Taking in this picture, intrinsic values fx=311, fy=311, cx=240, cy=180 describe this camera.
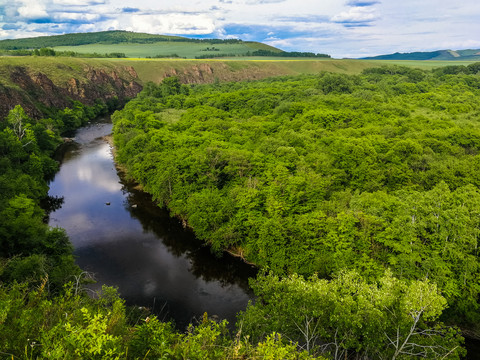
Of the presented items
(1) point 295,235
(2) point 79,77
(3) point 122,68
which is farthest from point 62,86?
(1) point 295,235

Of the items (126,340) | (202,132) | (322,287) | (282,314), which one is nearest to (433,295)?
(322,287)

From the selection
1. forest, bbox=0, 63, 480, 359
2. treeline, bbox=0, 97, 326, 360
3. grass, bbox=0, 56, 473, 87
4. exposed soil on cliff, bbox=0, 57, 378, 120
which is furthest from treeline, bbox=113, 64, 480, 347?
grass, bbox=0, 56, 473, 87

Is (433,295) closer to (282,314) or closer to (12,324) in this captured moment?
(282,314)

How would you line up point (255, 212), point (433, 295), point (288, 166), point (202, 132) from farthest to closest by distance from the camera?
point (202, 132) → point (288, 166) → point (255, 212) → point (433, 295)

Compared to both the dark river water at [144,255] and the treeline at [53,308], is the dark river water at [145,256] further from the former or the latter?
the treeline at [53,308]

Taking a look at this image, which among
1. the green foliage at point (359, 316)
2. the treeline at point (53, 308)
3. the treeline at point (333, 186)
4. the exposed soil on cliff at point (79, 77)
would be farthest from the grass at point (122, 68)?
the green foliage at point (359, 316)
